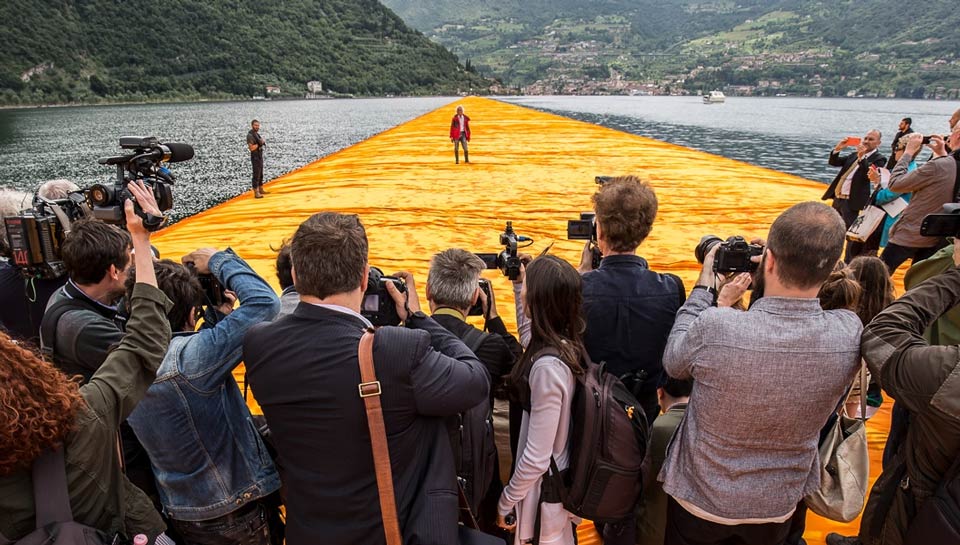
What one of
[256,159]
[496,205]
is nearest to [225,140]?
[256,159]

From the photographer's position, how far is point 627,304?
7.30 ft

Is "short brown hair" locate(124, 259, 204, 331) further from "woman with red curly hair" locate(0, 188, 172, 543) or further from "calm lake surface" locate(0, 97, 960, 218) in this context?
"calm lake surface" locate(0, 97, 960, 218)

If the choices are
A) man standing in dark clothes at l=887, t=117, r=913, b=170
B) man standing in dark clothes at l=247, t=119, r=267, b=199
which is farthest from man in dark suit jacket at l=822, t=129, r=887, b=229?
man standing in dark clothes at l=247, t=119, r=267, b=199

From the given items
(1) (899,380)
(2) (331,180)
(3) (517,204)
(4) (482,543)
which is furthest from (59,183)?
(2) (331,180)

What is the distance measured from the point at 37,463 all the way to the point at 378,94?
121189 millimetres

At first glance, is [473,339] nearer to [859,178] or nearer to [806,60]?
[859,178]

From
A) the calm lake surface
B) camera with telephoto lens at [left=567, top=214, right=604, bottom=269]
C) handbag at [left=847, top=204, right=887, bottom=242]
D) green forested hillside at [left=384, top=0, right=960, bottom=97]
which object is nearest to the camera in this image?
camera with telephoto lens at [left=567, top=214, right=604, bottom=269]

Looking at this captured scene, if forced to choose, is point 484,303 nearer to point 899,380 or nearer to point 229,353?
point 229,353

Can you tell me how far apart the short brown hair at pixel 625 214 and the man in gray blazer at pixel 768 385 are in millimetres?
538

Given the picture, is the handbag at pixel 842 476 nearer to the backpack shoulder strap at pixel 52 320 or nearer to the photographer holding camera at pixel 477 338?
the photographer holding camera at pixel 477 338

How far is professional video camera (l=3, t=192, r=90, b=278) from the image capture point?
85.4 inches

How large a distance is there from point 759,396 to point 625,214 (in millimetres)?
930

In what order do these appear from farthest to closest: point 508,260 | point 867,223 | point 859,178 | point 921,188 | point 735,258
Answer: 1. point 859,178
2. point 867,223
3. point 921,188
4. point 508,260
5. point 735,258

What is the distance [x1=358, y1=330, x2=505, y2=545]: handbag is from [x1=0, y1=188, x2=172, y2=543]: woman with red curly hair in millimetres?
617
